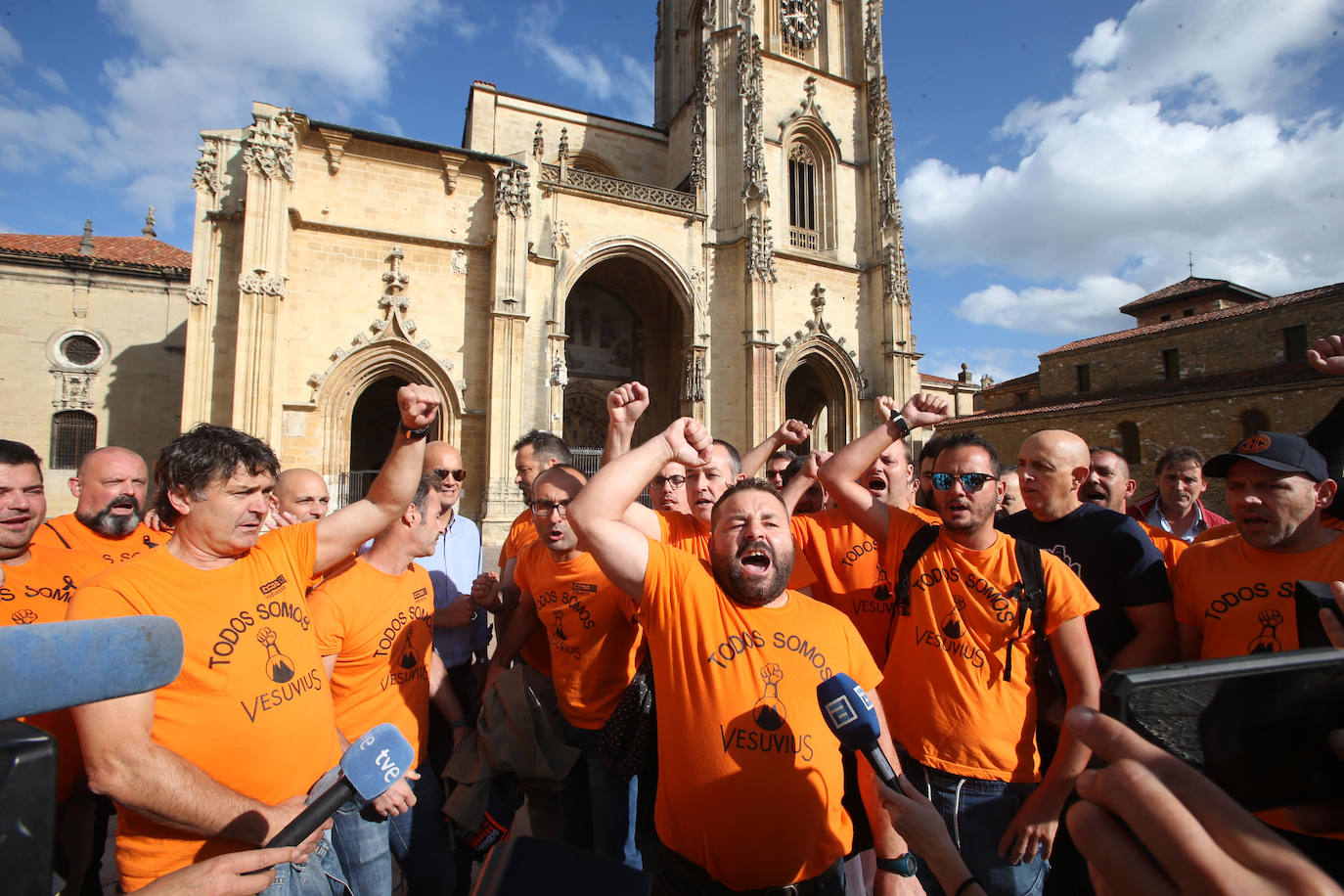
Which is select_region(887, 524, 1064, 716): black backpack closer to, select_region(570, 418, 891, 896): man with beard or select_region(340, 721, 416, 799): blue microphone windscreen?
select_region(570, 418, 891, 896): man with beard

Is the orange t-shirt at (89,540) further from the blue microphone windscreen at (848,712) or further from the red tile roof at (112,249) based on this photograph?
the red tile roof at (112,249)

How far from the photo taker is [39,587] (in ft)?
8.14

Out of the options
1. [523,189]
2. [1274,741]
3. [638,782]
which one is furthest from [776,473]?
[523,189]

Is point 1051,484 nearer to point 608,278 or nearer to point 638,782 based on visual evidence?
point 638,782

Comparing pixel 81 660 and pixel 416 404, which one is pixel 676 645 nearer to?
pixel 416 404

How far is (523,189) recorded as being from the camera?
14.7 metres

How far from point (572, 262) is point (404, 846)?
15.2 m

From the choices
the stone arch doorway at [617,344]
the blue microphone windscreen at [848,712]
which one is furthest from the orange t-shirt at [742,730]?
the stone arch doorway at [617,344]

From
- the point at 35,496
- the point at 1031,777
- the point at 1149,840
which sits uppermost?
the point at 35,496

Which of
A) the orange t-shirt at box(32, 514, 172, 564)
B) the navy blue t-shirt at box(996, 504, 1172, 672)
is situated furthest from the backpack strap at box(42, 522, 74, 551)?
the navy blue t-shirt at box(996, 504, 1172, 672)

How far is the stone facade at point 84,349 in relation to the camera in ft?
58.9

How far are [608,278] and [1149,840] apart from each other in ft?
67.0

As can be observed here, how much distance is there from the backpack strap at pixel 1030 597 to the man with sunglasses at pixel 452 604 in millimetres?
2542

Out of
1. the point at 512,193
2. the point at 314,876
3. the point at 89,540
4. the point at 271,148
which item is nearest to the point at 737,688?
the point at 314,876
